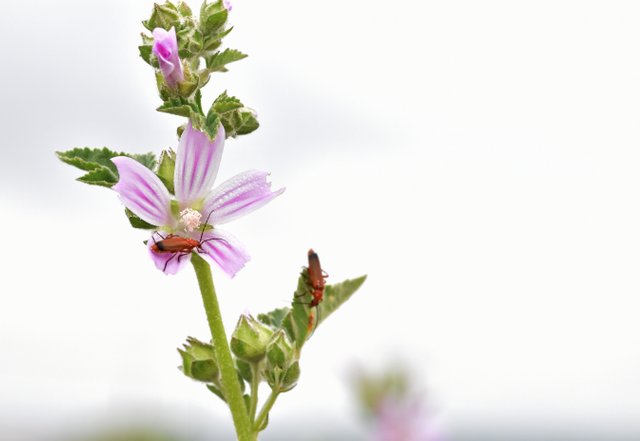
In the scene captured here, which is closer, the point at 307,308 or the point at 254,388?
the point at 254,388

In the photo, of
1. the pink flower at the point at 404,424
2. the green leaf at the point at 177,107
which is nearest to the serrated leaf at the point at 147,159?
the green leaf at the point at 177,107

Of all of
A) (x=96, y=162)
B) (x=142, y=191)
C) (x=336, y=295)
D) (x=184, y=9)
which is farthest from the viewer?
(x=336, y=295)

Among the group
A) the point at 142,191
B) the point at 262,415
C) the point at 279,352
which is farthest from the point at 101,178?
the point at 262,415

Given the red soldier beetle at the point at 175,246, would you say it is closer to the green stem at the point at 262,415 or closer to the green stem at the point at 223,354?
the green stem at the point at 223,354

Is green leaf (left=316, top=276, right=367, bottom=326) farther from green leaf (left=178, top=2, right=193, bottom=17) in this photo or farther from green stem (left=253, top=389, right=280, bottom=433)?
green leaf (left=178, top=2, right=193, bottom=17)

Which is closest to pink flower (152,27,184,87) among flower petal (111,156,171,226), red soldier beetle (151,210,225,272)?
flower petal (111,156,171,226)

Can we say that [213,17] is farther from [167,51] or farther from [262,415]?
[262,415]
